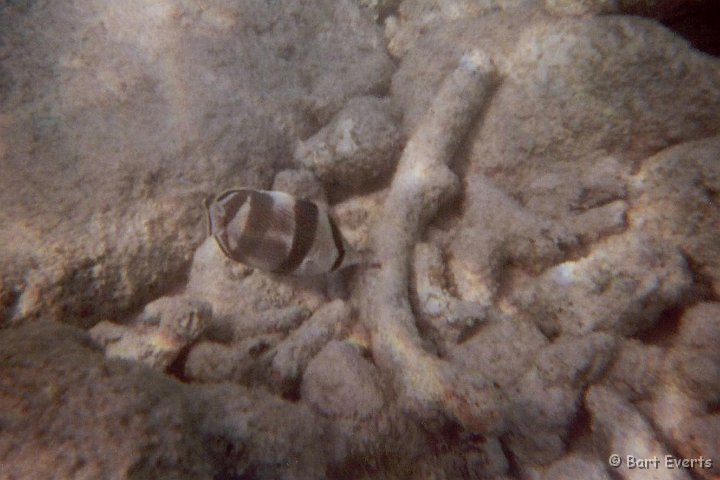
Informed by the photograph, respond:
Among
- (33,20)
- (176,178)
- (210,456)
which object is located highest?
(33,20)

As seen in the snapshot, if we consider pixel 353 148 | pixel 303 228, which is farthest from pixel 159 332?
pixel 353 148

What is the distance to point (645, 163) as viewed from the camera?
2.60 m

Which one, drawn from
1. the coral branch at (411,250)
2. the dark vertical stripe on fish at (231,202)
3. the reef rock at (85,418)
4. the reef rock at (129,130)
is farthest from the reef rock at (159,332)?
the coral branch at (411,250)

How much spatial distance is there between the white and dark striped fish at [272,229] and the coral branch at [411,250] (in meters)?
0.43

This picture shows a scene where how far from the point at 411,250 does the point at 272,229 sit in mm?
881

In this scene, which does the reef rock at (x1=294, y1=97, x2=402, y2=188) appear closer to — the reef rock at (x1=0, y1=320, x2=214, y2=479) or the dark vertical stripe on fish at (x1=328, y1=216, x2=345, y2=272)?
the dark vertical stripe on fish at (x1=328, y1=216, x2=345, y2=272)

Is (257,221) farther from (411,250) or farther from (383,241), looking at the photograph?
(411,250)

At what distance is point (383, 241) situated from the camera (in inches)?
104

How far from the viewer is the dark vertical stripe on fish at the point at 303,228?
2178 millimetres

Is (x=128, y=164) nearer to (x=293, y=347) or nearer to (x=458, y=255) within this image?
(x=293, y=347)

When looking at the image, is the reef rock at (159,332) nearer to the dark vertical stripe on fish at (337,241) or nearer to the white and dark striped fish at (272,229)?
the white and dark striped fish at (272,229)

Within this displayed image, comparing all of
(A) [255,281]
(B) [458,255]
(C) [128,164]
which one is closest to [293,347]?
(A) [255,281]

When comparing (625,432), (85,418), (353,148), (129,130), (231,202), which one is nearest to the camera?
(85,418)

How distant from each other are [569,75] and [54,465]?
3.06m
